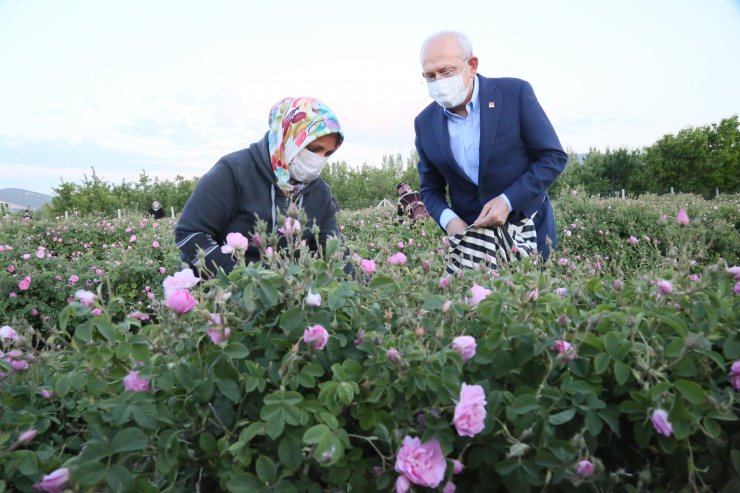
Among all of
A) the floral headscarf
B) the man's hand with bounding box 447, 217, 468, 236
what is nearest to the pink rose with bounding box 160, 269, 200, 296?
the floral headscarf

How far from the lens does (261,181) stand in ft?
9.49

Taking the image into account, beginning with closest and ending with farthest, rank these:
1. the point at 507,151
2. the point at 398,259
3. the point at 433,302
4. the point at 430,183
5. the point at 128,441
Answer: the point at 128,441 → the point at 433,302 → the point at 398,259 → the point at 507,151 → the point at 430,183

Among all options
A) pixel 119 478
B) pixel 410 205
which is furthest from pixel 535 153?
pixel 410 205

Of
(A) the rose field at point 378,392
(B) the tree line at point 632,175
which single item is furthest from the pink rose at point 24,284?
(B) the tree line at point 632,175

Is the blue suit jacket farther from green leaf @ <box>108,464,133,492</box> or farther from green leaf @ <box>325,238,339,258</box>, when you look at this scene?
green leaf @ <box>108,464,133,492</box>

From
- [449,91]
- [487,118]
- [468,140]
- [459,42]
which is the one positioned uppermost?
[459,42]

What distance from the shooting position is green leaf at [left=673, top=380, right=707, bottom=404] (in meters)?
1.12

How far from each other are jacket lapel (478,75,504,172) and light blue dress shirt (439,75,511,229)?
2.1 inches

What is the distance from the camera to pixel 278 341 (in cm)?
121

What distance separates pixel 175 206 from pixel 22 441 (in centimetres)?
3957

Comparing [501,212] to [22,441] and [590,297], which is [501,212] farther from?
[22,441]

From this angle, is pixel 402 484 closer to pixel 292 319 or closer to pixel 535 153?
pixel 292 319

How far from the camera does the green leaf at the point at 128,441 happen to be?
110 centimetres

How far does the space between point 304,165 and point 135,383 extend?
1.78m
